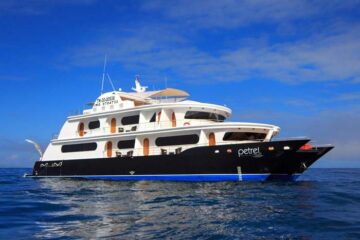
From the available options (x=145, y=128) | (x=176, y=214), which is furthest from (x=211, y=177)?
(x=176, y=214)

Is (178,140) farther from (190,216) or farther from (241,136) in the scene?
(190,216)

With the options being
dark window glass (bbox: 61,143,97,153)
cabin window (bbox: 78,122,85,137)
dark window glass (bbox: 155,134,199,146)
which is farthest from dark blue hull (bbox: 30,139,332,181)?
cabin window (bbox: 78,122,85,137)

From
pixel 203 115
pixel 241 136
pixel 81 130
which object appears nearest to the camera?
pixel 241 136

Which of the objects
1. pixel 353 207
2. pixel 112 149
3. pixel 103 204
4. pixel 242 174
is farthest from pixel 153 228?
pixel 112 149

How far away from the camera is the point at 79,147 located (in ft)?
83.4

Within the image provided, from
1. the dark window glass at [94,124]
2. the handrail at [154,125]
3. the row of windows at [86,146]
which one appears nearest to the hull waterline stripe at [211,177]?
the row of windows at [86,146]

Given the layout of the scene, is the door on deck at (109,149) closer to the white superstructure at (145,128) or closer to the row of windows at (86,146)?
the white superstructure at (145,128)

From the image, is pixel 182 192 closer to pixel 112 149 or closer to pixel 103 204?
pixel 103 204

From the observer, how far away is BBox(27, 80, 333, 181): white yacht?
1823 centimetres

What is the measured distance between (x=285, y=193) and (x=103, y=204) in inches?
247

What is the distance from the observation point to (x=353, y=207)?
1084 cm

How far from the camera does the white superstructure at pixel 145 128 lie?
19891 mm

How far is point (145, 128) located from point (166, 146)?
6.03ft

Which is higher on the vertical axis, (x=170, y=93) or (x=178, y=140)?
(x=170, y=93)
